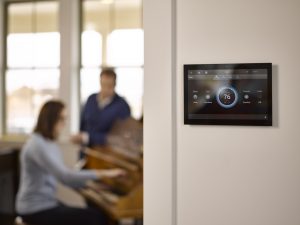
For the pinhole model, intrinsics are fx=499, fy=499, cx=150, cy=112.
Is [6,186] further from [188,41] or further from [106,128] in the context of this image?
[188,41]

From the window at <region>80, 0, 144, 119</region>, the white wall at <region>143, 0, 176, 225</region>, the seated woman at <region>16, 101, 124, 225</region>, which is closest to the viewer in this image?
the white wall at <region>143, 0, 176, 225</region>

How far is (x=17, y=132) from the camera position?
18.6ft

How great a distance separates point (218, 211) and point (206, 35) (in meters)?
0.54

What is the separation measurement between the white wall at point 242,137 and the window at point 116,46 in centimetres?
356

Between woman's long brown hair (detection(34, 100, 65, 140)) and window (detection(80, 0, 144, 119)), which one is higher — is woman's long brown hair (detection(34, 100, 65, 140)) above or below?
below

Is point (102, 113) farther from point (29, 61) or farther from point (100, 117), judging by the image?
point (29, 61)

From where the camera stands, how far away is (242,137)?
4.86 feet

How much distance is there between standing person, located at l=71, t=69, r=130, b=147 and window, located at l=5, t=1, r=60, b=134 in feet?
5.05

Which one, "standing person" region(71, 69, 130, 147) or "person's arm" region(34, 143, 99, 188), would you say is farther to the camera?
"standing person" region(71, 69, 130, 147)

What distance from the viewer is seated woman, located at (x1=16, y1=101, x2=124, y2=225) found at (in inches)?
122

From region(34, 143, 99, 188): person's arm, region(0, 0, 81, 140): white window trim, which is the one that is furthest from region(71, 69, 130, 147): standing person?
region(0, 0, 81, 140): white window trim

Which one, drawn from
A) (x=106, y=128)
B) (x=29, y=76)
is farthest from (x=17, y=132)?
(x=106, y=128)

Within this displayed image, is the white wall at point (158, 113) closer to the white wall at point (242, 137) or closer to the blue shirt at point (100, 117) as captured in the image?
the white wall at point (242, 137)

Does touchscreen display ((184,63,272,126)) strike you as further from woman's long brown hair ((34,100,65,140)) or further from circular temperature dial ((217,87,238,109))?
woman's long brown hair ((34,100,65,140))
